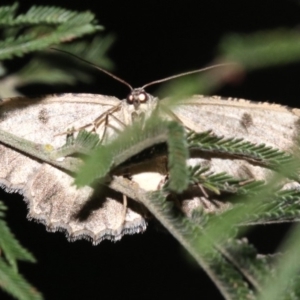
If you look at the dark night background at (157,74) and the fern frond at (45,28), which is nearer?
the fern frond at (45,28)

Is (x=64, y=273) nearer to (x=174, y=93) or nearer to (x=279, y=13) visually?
(x=279, y=13)

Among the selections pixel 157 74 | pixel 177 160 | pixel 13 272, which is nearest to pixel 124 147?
pixel 177 160

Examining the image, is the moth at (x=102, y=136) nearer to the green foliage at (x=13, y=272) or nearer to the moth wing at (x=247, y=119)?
the moth wing at (x=247, y=119)


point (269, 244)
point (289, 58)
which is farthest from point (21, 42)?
point (269, 244)

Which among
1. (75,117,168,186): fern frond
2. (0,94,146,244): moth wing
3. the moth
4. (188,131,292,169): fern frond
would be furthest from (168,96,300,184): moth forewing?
(75,117,168,186): fern frond

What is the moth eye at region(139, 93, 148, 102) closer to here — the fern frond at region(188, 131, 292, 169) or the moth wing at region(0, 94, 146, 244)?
the moth wing at region(0, 94, 146, 244)

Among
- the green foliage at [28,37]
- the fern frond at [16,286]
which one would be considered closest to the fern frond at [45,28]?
the green foliage at [28,37]
